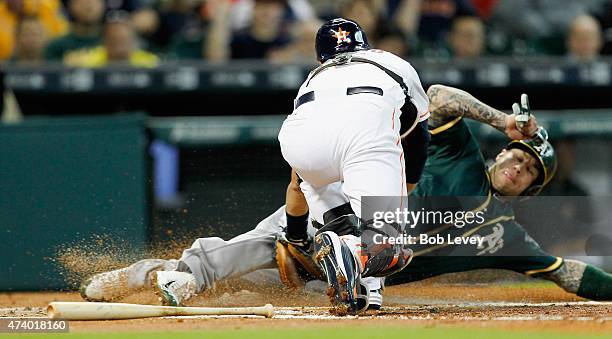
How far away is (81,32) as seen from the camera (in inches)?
370

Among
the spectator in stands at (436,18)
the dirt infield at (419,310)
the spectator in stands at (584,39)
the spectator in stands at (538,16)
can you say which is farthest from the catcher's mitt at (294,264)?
the spectator in stands at (538,16)

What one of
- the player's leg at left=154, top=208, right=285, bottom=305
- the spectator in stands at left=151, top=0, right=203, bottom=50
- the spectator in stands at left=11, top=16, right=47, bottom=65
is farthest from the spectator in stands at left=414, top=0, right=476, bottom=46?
the player's leg at left=154, top=208, right=285, bottom=305

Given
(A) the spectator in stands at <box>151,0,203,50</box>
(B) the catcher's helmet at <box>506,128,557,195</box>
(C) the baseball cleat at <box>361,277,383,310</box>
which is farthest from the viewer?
(A) the spectator in stands at <box>151,0,203,50</box>

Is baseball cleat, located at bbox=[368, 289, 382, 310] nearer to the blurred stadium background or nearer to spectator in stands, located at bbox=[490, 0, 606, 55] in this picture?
the blurred stadium background

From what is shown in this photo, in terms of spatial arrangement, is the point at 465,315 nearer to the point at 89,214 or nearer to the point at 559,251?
the point at 559,251

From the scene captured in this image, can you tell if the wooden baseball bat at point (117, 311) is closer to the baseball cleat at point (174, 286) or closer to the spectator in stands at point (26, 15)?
the baseball cleat at point (174, 286)

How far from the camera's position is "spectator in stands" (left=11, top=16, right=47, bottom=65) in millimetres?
9062

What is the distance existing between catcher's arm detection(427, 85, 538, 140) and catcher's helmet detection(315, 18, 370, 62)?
0.72 metres

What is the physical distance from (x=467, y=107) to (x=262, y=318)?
1790mm

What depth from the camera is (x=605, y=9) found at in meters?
9.85

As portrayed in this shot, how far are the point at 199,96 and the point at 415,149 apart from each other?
342 centimetres

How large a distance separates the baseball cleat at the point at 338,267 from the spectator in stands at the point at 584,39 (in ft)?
15.8

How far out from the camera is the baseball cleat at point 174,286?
5.45m

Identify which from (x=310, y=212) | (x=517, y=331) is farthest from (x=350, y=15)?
(x=517, y=331)
